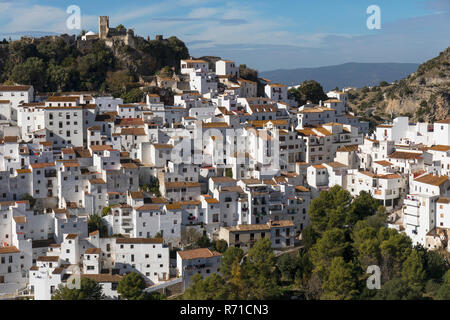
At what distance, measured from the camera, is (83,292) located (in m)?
24.1

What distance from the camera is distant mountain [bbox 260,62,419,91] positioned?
82856 mm

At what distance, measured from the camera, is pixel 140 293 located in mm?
25141

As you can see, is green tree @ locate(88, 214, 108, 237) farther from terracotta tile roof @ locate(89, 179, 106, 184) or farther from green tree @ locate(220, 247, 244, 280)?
green tree @ locate(220, 247, 244, 280)

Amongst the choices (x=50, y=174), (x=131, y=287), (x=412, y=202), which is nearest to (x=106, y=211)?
(x=50, y=174)

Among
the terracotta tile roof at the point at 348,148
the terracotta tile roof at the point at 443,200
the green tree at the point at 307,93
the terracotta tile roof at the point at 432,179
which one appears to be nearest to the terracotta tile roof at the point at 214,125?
the terracotta tile roof at the point at 348,148

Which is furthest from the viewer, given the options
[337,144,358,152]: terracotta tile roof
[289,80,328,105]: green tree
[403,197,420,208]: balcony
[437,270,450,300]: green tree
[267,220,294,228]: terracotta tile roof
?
[289,80,328,105]: green tree

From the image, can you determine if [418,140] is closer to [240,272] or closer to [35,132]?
[240,272]

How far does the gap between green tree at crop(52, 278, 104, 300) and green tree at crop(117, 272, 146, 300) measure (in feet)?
2.79

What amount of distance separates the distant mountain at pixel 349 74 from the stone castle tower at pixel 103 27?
118ft

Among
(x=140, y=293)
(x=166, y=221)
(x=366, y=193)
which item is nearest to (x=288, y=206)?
(x=366, y=193)

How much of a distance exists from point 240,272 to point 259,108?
15334 millimetres

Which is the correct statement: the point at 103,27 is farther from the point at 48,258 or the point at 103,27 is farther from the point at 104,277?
the point at 104,277

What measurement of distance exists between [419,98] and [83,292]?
44.7 meters

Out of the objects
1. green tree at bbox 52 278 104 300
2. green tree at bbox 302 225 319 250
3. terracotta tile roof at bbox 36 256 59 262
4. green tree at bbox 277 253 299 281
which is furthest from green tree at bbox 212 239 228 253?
terracotta tile roof at bbox 36 256 59 262
